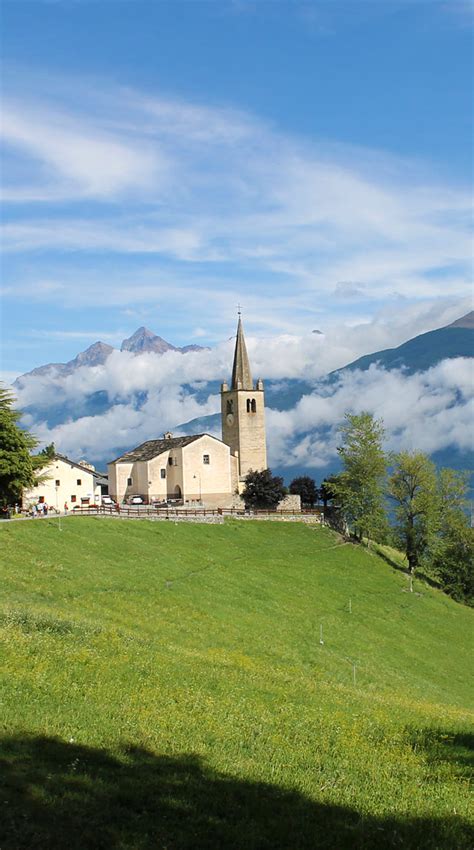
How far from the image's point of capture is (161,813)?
462 inches

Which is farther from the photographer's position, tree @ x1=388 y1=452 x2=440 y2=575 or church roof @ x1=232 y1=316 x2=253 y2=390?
church roof @ x1=232 y1=316 x2=253 y2=390

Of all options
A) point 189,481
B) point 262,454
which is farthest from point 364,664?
point 262,454

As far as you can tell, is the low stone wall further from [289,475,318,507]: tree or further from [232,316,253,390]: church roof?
[232,316,253,390]: church roof

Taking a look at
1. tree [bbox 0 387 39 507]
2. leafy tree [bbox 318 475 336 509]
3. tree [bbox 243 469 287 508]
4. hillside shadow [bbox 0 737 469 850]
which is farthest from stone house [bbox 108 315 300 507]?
hillside shadow [bbox 0 737 469 850]

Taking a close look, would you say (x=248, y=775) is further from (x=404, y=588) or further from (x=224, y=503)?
(x=224, y=503)

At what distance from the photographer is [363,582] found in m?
Answer: 62.4

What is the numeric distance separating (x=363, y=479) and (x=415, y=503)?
593 cm

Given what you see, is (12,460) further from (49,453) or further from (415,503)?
(415,503)

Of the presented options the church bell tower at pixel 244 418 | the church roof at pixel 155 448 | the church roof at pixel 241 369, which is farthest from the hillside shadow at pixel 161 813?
the church roof at pixel 241 369

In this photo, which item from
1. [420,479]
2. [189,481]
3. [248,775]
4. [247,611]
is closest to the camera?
[248,775]

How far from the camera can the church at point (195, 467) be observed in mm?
89625

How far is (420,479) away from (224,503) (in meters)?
23.2

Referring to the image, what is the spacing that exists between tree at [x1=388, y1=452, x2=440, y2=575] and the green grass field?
132 ft

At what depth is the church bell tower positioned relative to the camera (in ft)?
A: 314
